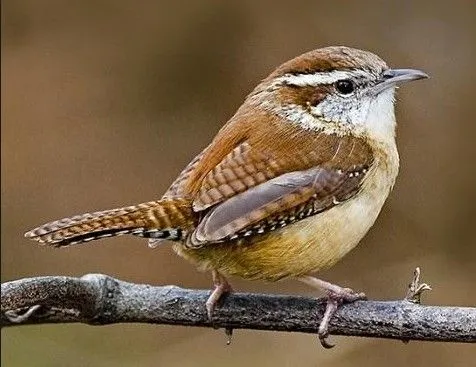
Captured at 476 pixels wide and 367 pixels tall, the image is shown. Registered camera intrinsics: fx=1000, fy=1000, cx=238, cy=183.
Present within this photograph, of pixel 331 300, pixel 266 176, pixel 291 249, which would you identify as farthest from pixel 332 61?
pixel 331 300

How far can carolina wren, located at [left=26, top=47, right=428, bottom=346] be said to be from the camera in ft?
10.9

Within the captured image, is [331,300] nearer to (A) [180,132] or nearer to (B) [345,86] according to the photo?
(B) [345,86]

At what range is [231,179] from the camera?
3.40 meters

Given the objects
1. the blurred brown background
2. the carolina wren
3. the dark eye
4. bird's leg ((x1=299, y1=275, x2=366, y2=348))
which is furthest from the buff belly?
the blurred brown background

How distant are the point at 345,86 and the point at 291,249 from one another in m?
0.69

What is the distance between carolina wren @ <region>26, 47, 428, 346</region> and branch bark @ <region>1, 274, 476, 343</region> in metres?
0.06

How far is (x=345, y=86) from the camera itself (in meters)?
3.70

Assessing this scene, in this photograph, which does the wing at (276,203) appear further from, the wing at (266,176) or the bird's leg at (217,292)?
the bird's leg at (217,292)

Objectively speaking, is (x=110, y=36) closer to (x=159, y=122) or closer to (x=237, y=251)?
(x=159, y=122)

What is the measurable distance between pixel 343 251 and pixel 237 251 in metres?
0.37

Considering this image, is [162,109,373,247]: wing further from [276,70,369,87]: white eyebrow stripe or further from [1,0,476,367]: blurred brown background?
[1,0,476,367]: blurred brown background

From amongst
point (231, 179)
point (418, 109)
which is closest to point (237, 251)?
point (231, 179)

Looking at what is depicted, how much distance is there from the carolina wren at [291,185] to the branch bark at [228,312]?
6cm

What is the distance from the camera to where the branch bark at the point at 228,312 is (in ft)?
10.2
